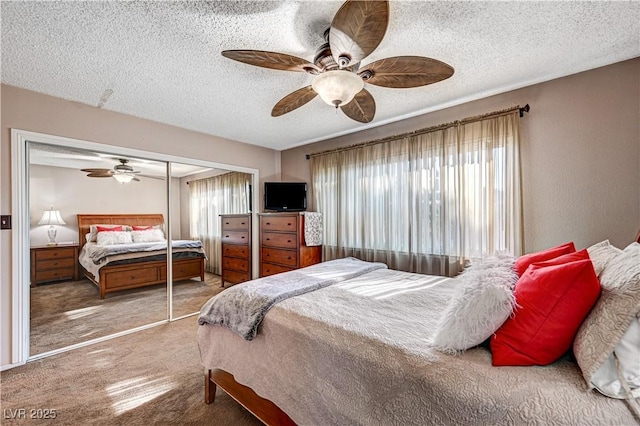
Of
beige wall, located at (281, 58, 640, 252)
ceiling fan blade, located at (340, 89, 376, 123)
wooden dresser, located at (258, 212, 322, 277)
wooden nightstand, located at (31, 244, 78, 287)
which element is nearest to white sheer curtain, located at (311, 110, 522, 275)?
beige wall, located at (281, 58, 640, 252)

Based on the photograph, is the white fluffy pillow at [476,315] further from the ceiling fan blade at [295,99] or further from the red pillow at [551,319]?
the ceiling fan blade at [295,99]

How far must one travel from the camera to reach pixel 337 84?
160 centimetres

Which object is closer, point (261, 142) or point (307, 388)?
point (307, 388)

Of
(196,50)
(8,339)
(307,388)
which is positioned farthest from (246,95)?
(8,339)

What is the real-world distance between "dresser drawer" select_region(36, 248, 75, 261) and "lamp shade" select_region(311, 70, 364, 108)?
9.62 ft

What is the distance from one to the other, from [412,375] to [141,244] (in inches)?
131

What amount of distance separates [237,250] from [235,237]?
0.70 ft

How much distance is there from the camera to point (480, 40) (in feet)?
5.78

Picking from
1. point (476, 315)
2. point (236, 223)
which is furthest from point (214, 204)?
point (476, 315)

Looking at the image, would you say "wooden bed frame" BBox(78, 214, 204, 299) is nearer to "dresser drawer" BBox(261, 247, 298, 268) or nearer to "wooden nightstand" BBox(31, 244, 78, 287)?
"wooden nightstand" BBox(31, 244, 78, 287)

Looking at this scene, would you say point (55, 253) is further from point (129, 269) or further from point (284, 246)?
point (284, 246)

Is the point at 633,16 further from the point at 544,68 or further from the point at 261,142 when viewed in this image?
the point at 261,142

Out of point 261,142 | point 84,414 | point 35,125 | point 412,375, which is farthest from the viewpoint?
point 261,142

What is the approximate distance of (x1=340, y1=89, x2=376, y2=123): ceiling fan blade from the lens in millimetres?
2009
